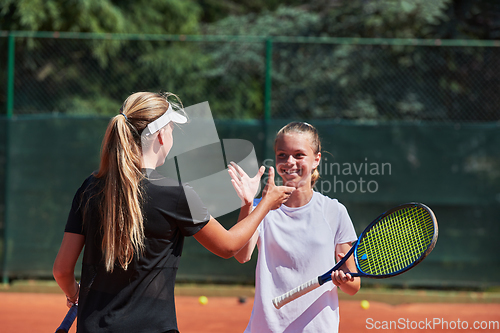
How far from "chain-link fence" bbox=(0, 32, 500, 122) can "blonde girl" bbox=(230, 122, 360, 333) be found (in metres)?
3.29

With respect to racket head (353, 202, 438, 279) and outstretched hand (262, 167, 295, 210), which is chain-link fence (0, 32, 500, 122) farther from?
outstretched hand (262, 167, 295, 210)

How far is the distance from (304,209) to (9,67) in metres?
4.53

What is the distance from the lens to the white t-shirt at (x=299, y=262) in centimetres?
209

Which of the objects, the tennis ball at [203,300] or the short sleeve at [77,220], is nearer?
the short sleeve at [77,220]

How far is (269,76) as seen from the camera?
5578 mm

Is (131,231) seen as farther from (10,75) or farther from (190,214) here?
(10,75)

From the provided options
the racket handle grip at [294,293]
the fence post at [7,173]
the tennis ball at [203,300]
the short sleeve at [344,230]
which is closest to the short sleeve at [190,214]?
the racket handle grip at [294,293]

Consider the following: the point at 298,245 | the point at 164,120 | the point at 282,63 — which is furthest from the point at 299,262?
the point at 282,63

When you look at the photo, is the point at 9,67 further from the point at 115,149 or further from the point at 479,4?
the point at 479,4

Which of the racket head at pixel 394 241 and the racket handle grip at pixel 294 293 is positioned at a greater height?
the racket head at pixel 394 241

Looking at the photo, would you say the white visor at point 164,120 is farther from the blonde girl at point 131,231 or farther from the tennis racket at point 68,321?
the tennis racket at point 68,321

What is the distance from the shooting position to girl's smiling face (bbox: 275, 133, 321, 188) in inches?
88.6

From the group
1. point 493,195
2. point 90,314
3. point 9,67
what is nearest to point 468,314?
point 493,195

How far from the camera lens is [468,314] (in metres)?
4.97
